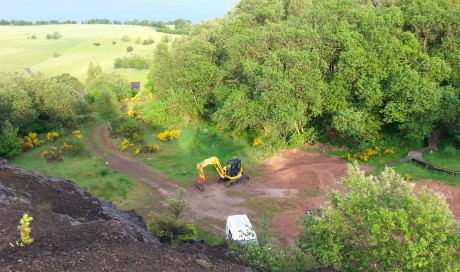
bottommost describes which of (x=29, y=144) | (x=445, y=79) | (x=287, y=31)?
(x=29, y=144)

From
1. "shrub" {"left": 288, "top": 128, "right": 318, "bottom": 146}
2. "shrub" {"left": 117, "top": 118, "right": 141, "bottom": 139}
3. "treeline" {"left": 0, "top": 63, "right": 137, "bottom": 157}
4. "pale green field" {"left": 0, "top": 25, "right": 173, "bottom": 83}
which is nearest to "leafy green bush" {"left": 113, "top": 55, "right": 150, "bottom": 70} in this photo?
"pale green field" {"left": 0, "top": 25, "right": 173, "bottom": 83}

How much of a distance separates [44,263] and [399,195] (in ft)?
44.4

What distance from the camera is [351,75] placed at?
3316 centimetres

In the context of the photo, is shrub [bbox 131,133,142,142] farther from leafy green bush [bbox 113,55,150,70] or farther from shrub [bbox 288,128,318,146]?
leafy green bush [bbox 113,55,150,70]

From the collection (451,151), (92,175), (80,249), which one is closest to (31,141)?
(92,175)

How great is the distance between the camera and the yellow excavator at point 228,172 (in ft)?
97.3

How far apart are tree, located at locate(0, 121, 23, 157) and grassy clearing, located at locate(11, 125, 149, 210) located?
0.90 m

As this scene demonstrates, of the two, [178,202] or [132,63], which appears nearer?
[178,202]

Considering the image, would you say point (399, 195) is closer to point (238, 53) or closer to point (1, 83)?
point (238, 53)

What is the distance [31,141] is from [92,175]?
11660mm

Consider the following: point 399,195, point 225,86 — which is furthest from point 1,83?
point 399,195

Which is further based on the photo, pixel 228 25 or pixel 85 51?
pixel 85 51

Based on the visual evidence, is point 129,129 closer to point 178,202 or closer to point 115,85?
point 115,85

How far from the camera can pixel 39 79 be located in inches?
1813
